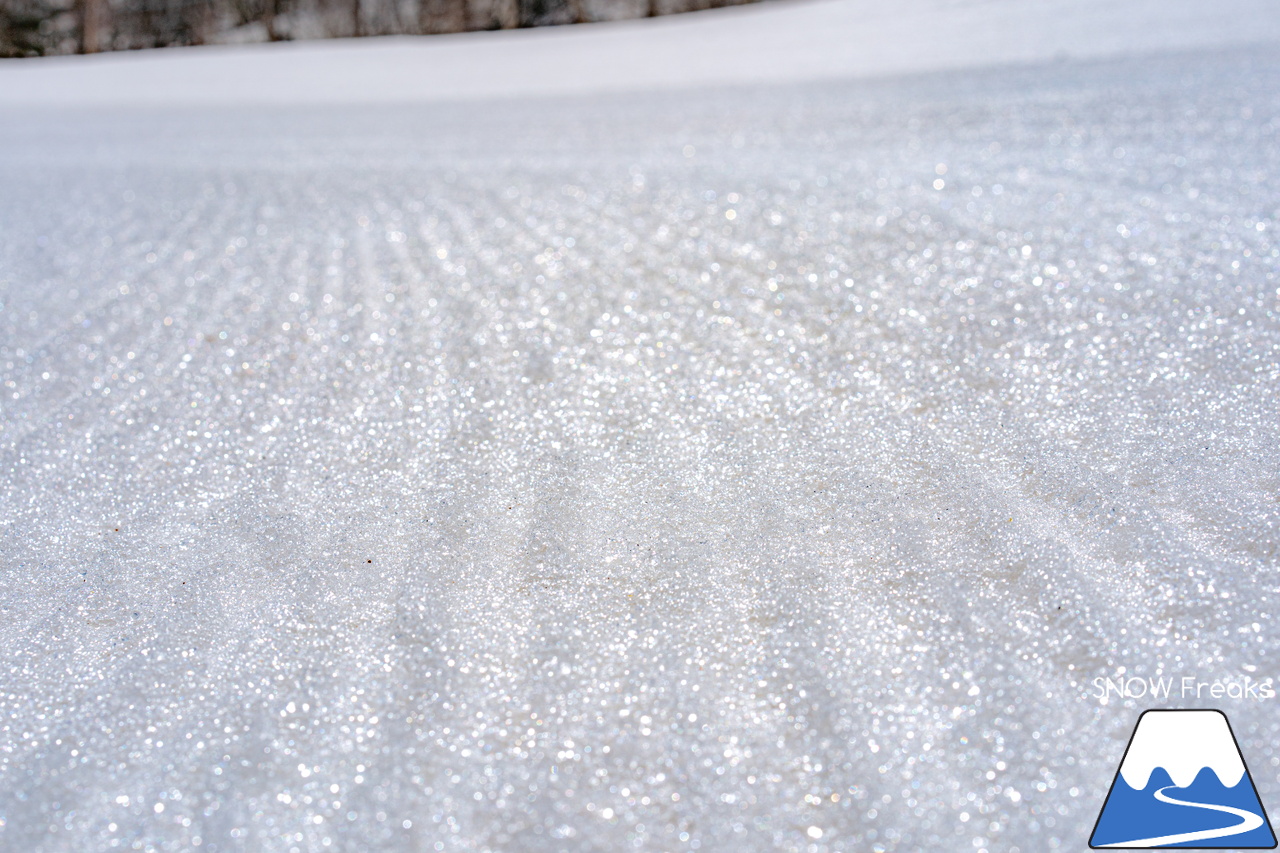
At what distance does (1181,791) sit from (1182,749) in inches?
0.8

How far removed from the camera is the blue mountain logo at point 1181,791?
448 millimetres

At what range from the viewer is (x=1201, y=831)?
0.46 m

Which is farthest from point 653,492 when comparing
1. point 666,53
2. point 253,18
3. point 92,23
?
point 92,23

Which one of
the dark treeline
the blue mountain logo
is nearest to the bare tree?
the dark treeline

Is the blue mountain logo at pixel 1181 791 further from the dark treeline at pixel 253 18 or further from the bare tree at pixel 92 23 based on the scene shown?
the bare tree at pixel 92 23

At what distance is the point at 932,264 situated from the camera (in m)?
0.90

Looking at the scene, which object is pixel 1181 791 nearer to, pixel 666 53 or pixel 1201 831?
pixel 1201 831

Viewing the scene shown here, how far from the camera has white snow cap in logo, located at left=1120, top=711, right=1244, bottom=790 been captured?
465mm

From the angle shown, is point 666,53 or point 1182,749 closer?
point 1182,749

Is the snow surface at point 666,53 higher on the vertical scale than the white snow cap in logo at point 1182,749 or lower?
higher

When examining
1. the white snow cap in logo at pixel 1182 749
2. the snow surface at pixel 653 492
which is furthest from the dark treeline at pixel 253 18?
the white snow cap in logo at pixel 1182 749

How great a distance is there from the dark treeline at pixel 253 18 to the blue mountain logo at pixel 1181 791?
2350 millimetres

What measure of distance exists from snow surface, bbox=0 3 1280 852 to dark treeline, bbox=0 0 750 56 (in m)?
1.52

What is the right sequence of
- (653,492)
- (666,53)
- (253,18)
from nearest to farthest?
(653,492) < (666,53) < (253,18)
